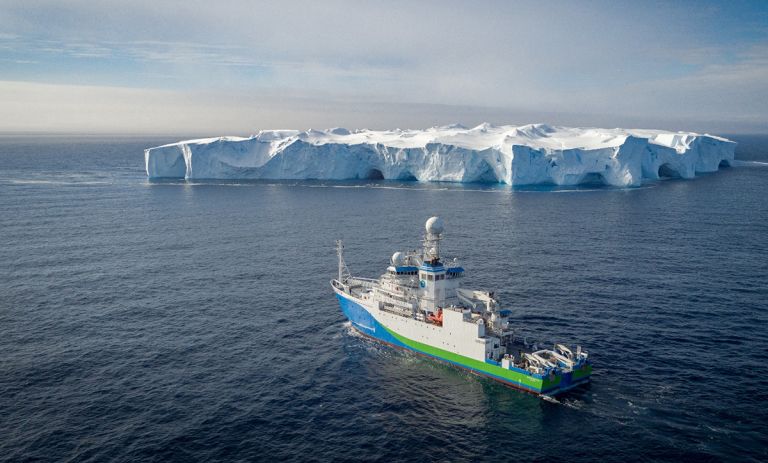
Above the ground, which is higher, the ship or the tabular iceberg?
the tabular iceberg

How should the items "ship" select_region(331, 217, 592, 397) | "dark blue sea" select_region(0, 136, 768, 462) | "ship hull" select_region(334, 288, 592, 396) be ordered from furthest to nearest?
"ship" select_region(331, 217, 592, 397) → "ship hull" select_region(334, 288, 592, 396) → "dark blue sea" select_region(0, 136, 768, 462)

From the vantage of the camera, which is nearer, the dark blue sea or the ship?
the dark blue sea

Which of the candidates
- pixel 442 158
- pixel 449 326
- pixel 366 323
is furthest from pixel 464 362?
pixel 442 158

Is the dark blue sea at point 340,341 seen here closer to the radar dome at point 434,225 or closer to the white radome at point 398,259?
the white radome at point 398,259

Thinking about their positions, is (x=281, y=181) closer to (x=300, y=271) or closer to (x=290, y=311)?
(x=300, y=271)

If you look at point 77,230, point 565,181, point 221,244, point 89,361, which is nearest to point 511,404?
point 89,361

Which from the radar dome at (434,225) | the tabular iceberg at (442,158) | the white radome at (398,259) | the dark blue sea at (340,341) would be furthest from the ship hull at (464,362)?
the tabular iceberg at (442,158)

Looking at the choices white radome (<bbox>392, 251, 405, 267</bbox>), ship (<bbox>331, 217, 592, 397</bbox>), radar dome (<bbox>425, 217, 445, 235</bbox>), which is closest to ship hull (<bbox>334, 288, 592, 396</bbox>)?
ship (<bbox>331, 217, 592, 397</bbox>)

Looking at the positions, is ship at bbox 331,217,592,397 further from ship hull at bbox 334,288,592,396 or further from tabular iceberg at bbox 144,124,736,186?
tabular iceberg at bbox 144,124,736,186
